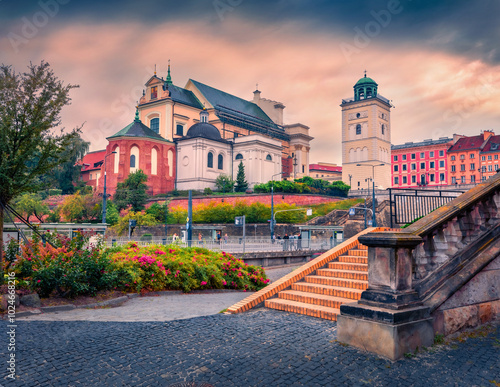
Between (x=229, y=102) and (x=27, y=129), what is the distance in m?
82.8

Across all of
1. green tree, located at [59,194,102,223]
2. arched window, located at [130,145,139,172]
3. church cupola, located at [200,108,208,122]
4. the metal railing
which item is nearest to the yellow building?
church cupola, located at [200,108,208,122]

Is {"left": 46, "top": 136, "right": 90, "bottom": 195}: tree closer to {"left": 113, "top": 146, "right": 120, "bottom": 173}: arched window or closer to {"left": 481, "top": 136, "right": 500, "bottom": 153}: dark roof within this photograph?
{"left": 113, "top": 146, "right": 120, "bottom": 173}: arched window

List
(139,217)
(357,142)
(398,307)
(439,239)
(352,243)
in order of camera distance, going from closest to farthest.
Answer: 1. (398,307)
2. (439,239)
3. (352,243)
4. (139,217)
5. (357,142)

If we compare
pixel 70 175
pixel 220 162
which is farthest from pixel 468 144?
pixel 70 175

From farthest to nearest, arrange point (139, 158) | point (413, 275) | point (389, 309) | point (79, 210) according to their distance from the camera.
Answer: point (139, 158)
point (79, 210)
point (413, 275)
point (389, 309)

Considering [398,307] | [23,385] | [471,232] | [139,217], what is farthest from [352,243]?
[139,217]

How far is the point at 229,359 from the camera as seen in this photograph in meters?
5.21

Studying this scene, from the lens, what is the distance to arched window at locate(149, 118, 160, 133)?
76375 mm

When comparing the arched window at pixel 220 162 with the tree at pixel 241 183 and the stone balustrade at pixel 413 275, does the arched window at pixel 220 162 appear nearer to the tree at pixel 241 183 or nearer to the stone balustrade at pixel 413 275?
the tree at pixel 241 183

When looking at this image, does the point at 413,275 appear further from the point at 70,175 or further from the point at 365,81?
the point at 365,81

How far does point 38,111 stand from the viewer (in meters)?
9.62

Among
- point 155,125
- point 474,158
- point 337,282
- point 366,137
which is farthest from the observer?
point 474,158

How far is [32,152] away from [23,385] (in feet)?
21.5

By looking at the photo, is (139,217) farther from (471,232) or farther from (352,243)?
(471,232)
